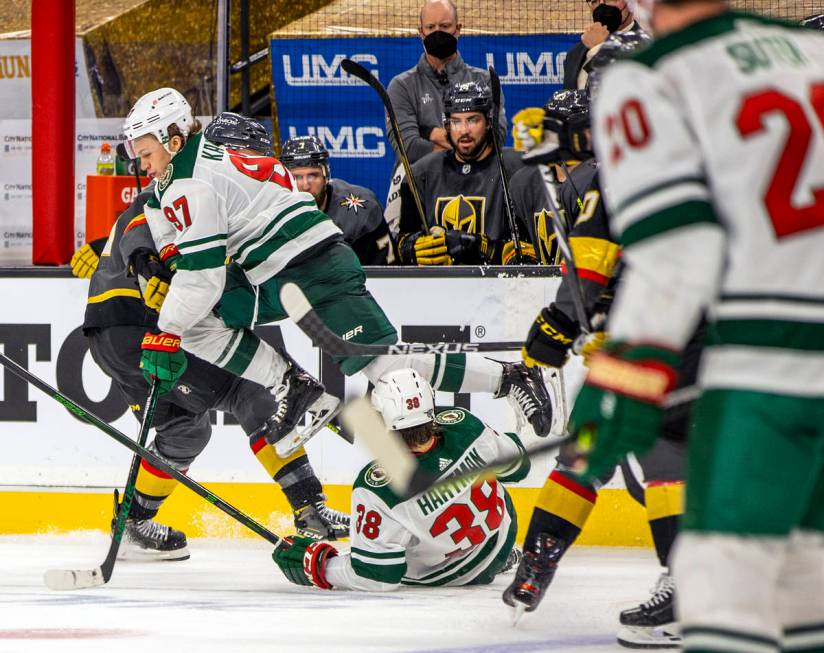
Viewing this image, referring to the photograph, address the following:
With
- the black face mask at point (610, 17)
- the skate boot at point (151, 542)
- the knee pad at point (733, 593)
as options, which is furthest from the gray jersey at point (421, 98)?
the knee pad at point (733, 593)

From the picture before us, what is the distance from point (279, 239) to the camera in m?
4.29

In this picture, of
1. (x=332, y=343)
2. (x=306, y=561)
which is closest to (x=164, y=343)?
(x=332, y=343)

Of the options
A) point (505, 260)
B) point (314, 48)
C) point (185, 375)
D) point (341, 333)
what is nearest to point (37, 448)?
point (185, 375)

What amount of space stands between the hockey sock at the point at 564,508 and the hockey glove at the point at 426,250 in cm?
195

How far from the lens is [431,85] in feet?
18.2

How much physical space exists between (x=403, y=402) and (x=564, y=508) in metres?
0.60

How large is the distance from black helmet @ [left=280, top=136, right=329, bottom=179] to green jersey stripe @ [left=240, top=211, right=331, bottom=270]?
3.17 ft

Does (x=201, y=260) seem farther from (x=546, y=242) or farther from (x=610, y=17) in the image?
(x=610, y=17)

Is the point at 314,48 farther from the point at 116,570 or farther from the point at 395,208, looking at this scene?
the point at 116,570

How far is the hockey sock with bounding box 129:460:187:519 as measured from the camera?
14.8ft

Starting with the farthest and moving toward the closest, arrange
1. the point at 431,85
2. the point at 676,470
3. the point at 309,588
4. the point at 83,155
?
the point at 83,155 → the point at 431,85 → the point at 309,588 → the point at 676,470

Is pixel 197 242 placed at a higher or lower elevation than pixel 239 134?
lower

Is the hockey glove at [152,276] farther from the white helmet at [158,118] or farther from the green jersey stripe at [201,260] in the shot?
the white helmet at [158,118]

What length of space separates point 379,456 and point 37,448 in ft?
9.41
